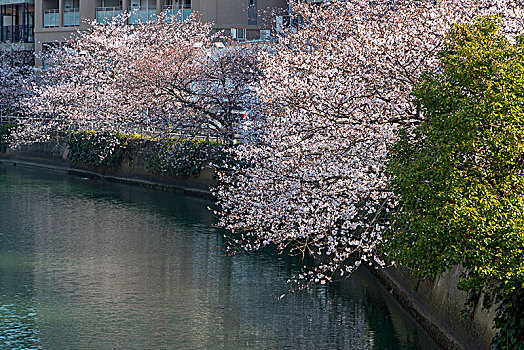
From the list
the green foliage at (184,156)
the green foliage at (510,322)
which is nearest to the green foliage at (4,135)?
the green foliage at (184,156)

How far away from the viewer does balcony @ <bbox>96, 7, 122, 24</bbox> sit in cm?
5355

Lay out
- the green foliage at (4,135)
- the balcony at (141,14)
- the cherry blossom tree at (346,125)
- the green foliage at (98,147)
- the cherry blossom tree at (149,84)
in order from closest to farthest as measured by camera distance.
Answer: the cherry blossom tree at (346,125)
the cherry blossom tree at (149,84)
the green foliage at (98,147)
the green foliage at (4,135)
the balcony at (141,14)

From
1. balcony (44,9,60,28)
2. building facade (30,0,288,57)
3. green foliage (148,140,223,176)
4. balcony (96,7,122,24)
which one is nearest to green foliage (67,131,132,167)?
green foliage (148,140,223,176)

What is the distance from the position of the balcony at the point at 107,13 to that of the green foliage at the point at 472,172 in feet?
145

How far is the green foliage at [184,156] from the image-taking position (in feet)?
112

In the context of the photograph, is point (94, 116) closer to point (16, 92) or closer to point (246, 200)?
point (16, 92)

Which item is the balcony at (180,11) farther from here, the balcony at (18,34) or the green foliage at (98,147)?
the balcony at (18,34)

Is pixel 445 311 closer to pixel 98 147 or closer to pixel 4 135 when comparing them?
pixel 98 147

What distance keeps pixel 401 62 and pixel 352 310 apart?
5.51 m

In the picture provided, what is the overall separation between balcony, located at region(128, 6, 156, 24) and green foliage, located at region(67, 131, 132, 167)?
12.0 metres

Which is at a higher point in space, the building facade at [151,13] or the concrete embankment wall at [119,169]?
the building facade at [151,13]

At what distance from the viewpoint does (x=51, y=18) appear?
2329 inches

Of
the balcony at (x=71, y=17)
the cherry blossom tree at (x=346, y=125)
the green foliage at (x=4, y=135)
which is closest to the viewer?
the cherry blossom tree at (x=346, y=125)

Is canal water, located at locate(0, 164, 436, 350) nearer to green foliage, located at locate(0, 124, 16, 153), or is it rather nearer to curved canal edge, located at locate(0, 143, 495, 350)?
curved canal edge, located at locate(0, 143, 495, 350)
